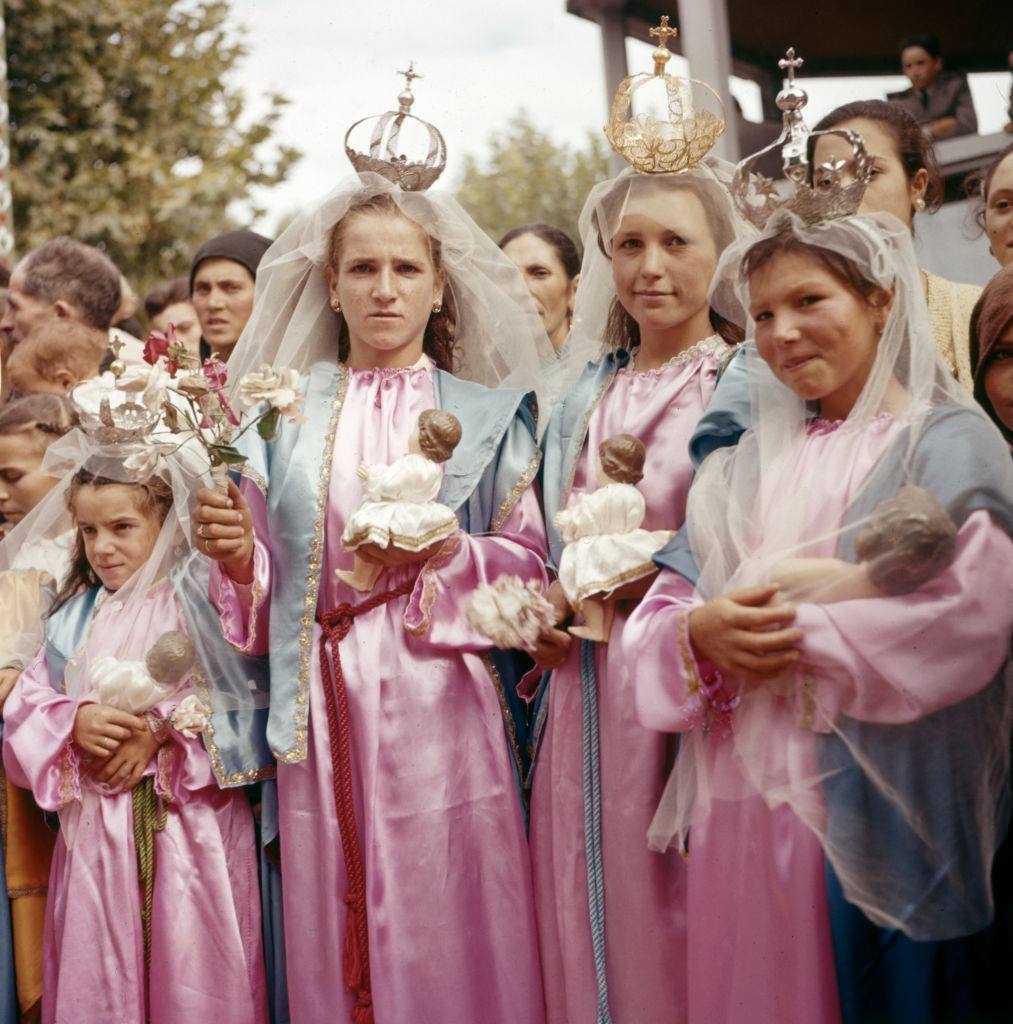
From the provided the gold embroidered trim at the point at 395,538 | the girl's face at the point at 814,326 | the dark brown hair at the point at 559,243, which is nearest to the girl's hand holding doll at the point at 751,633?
the girl's face at the point at 814,326

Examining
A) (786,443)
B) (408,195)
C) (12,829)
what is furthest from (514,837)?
(408,195)

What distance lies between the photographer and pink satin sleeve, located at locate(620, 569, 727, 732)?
285 centimetres

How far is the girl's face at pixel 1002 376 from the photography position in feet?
10.1

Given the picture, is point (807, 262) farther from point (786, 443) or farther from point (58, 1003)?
point (58, 1003)

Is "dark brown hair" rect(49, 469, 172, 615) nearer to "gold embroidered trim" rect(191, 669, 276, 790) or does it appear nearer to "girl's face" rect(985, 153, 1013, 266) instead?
"gold embroidered trim" rect(191, 669, 276, 790)

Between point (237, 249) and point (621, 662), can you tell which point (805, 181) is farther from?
point (237, 249)

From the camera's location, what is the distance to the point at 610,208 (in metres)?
3.65

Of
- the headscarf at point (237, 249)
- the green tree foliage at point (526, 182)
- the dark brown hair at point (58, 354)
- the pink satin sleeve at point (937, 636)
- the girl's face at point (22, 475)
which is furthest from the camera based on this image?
the green tree foliage at point (526, 182)

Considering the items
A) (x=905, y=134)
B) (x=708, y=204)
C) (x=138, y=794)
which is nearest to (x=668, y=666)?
(x=708, y=204)

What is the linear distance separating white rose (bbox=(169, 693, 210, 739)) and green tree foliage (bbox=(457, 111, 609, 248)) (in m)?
23.4

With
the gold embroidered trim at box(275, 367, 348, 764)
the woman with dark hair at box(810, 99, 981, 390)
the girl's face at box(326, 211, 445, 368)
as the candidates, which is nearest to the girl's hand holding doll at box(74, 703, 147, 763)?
the gold embroidered trim at box(275, 367, 348, 764)

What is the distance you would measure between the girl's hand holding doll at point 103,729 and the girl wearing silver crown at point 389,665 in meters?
0.38

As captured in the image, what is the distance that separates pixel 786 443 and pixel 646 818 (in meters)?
0.93

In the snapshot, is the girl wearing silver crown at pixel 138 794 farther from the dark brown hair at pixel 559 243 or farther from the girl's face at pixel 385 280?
the dark brown hair at pixel 559 243
